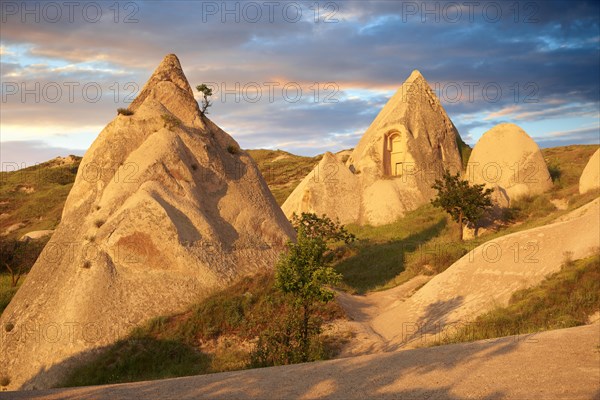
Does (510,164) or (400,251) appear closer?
(400,251)

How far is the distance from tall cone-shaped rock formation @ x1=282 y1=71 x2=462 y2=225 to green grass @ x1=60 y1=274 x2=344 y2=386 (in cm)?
2267

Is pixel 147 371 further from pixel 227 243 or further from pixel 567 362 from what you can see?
pixel 567 362

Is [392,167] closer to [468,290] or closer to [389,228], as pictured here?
[389,228]

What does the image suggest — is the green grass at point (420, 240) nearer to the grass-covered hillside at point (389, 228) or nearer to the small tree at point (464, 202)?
the grass-covered hillside at point (389, 228)

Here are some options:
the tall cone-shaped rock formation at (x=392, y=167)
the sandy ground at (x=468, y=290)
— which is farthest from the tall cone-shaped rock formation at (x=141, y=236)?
the tall cone-shaped rock formation at (x=392, y=167)

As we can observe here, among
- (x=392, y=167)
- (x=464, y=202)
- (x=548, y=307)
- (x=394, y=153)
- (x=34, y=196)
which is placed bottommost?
(x=548, y=307)

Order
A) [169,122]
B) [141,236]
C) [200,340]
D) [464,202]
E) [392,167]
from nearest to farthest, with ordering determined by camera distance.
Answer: [200,340]
[141,236]
[169,122]
[464,202]
[392,167]

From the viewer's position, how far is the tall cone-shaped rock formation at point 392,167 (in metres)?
41.3

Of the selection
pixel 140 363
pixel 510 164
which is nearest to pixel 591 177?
pixel 510 164

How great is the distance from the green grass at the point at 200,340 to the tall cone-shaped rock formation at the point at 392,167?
22.7 m

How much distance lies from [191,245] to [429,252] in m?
12.9

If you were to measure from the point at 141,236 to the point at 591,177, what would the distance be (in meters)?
27.0

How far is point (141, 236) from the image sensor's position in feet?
58.9

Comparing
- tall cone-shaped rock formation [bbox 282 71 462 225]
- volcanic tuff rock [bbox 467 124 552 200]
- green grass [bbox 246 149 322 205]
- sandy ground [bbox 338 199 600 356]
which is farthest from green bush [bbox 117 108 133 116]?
green grass [bbox 246 149 322 205]
